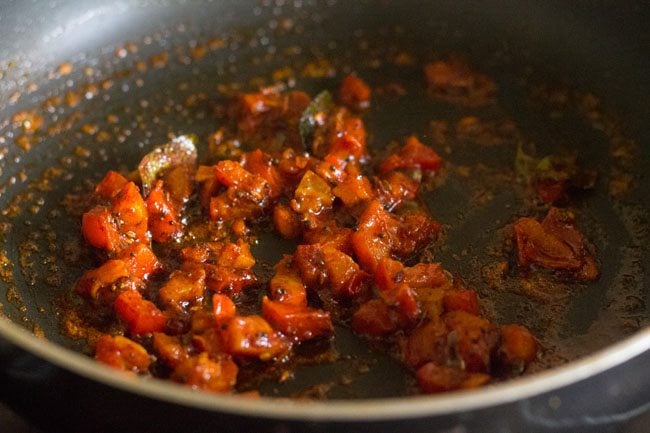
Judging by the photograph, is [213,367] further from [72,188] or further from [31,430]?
[72,188]

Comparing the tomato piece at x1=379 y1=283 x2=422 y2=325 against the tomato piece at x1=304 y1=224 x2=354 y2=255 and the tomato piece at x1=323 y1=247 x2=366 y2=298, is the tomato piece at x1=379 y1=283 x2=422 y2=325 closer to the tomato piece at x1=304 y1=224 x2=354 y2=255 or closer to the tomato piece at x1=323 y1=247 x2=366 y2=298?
the tomato piece at x1=323 y1=247 x2=366 y2=298

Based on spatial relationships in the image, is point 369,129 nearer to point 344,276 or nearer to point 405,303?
point 344,276

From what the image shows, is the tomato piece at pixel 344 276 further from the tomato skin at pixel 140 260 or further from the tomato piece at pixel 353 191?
the tomato skin at pixel 140 260

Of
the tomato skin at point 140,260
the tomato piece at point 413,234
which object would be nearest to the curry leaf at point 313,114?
the tomato piece at point 413,234

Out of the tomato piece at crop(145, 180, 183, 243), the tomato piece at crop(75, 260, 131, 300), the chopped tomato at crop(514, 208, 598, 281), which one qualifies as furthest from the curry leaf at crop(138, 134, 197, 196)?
the chopped tomato at crop(514, 208, 598, 281)

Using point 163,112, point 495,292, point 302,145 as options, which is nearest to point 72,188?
point 163,112

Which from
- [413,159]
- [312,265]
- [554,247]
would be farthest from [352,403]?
[413,159]
